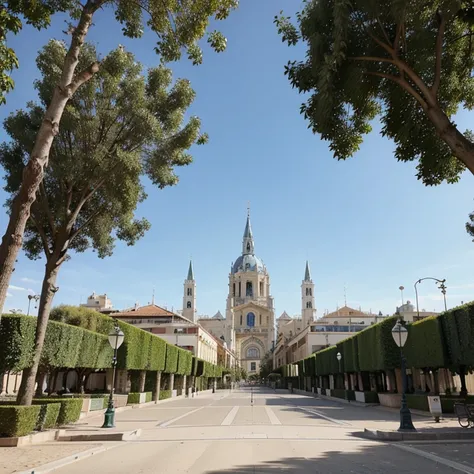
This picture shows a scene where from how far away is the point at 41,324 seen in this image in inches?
563

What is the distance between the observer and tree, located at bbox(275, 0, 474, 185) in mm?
9586

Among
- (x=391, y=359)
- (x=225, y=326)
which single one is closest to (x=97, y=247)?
(x=391, y=359)

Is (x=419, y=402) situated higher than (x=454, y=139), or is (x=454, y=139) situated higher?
(x=454, y=139)

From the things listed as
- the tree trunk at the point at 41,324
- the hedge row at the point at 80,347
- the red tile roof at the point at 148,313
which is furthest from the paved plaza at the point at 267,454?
the red tile roof at the point at 148,313

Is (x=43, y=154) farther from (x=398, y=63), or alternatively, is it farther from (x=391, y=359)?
(x=391, y=359)

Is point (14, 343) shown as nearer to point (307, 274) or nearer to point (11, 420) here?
Result: point (11, 420)

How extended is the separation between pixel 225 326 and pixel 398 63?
131 metres

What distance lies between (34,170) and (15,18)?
101 inches

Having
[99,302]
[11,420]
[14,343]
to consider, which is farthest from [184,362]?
[99,302]

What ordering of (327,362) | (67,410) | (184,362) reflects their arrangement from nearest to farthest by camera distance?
1. (67,410)
2. (327,362)
3. (184,362)

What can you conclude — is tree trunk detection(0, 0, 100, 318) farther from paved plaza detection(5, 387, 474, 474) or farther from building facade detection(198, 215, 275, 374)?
building facade detection(198, 215, 275, 374)

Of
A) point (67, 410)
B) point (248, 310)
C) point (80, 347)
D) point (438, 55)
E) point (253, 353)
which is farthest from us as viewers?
point (253, 353)

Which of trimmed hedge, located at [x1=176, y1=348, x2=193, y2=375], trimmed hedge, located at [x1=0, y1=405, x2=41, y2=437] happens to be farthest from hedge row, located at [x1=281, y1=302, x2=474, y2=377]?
trimmed hedge, located at [x1=0, y1=405, x2=41, y2=437]

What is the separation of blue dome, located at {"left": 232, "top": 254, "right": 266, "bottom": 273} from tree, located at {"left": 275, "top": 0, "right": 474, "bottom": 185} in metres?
135
